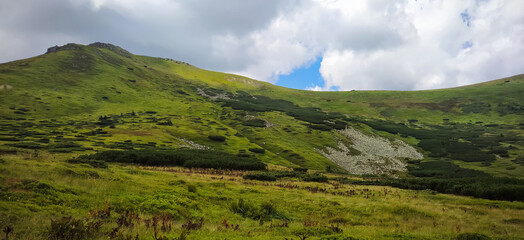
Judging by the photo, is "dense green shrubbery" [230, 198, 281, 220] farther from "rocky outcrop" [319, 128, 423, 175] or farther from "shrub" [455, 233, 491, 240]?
"rocky outcrop" [319, 128, 423, 175]

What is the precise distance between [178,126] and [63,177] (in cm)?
8486

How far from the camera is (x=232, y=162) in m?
51.9

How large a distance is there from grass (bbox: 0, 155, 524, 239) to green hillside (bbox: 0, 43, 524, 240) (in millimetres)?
114

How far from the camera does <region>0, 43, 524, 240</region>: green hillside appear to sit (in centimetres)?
1583

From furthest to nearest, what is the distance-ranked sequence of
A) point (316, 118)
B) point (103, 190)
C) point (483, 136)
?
point (316, 118)
point (483, 136)
point (103, 190)

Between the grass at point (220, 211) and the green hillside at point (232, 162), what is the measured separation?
114mm

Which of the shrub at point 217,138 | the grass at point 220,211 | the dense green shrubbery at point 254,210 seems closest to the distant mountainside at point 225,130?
the shrub at point 217,138

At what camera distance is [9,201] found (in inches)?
479

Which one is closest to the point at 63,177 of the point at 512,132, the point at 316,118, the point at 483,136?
the point at 316,118

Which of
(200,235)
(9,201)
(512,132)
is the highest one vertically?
(512,132)

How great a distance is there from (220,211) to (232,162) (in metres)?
33.0

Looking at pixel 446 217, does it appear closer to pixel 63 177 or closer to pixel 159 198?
pixel 159 198

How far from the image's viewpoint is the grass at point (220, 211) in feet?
39.8

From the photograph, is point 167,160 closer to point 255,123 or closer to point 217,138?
point 217,138
